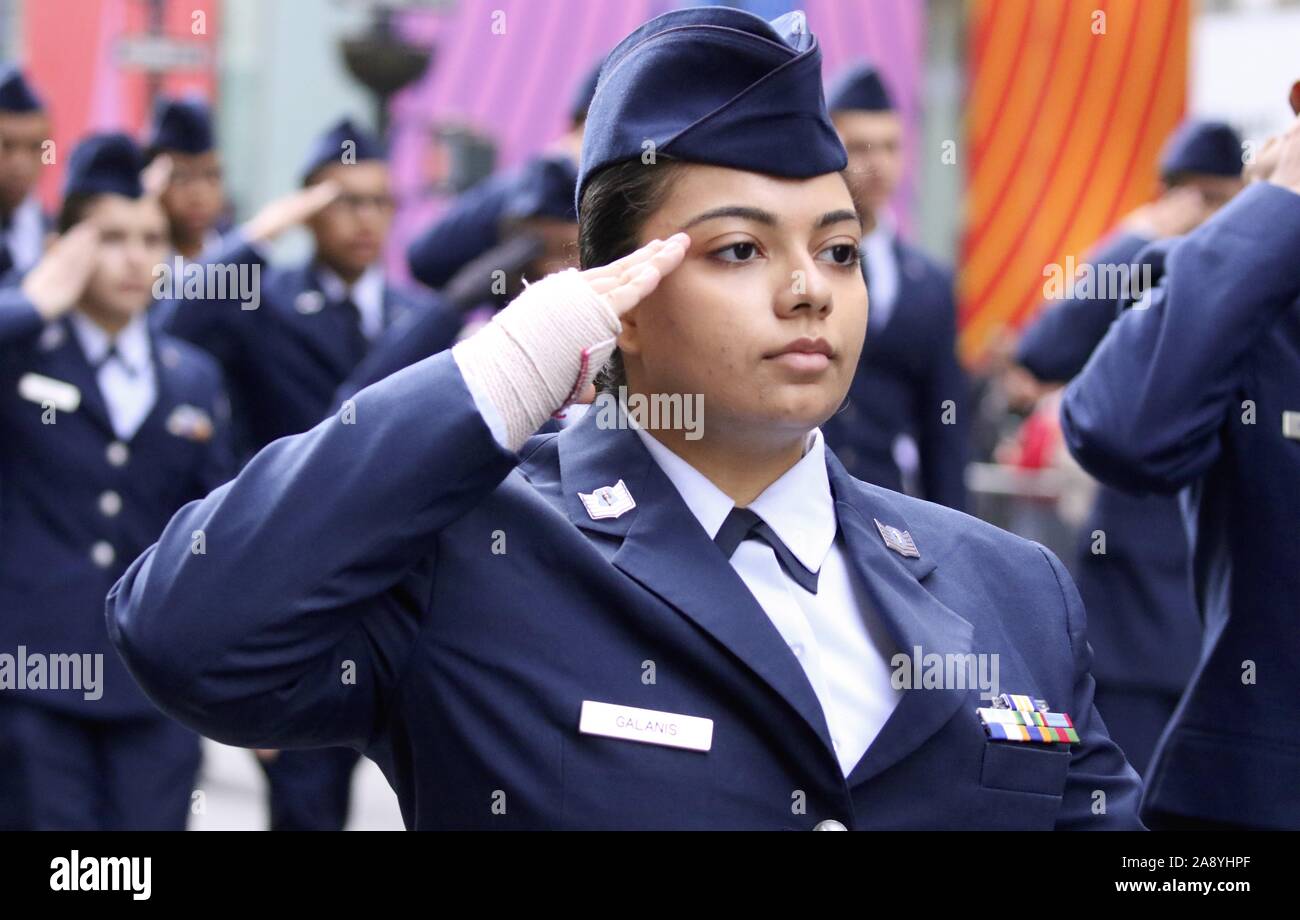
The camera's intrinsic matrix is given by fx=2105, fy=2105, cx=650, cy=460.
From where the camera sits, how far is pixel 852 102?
6340 millimetres

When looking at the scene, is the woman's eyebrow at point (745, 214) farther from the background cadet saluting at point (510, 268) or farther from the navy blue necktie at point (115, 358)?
the navy blue necktie at point (115, 358)

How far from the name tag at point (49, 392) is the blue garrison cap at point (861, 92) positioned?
2389mm

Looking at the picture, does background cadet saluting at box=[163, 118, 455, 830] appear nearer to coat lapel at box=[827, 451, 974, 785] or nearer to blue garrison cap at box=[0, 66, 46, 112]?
blue garrison cap at box=[0, 66, 46, 112]

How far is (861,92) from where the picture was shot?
20.9 ft

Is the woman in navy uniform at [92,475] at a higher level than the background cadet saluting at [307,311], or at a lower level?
lower

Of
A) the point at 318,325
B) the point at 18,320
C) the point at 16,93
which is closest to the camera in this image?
the point at 18,320

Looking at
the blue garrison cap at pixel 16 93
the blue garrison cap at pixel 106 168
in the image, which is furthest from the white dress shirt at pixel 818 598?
the blue garrison cap at pixel 16 93

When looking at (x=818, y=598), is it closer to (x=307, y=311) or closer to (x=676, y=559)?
(x=676, y=559)

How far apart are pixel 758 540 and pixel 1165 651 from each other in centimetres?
359

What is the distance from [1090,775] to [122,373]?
4379mm

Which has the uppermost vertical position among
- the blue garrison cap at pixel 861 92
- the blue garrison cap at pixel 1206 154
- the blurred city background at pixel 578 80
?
the blurred city background at pixel 578 80

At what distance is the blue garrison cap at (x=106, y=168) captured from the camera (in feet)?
21.3

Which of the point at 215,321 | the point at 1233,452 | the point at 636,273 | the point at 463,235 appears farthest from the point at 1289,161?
the point at 215,321

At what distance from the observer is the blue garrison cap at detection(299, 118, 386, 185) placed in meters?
7.91
